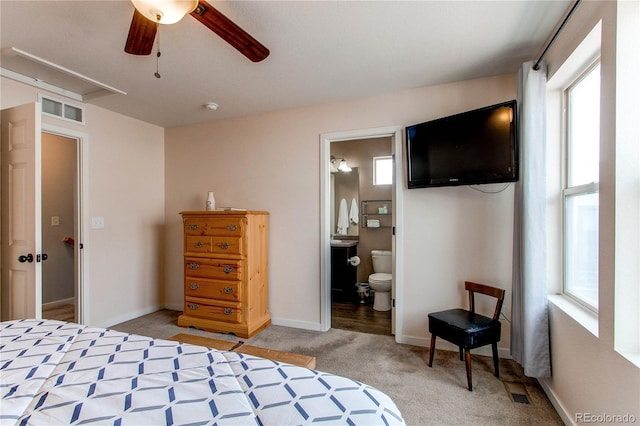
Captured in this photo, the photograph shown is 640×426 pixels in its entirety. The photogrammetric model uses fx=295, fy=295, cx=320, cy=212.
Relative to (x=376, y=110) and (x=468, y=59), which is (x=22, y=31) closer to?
(x=376, y=110)

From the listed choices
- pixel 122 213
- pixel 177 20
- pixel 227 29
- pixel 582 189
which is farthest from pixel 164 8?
pixel 122 213

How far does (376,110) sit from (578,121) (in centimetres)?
162

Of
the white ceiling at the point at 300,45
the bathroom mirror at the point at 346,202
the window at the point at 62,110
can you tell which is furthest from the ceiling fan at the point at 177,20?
the bathroom mirror at the point at 346,202

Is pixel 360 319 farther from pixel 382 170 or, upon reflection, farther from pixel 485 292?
pixel 382 170

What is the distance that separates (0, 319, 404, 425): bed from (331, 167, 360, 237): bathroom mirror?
3664 mm

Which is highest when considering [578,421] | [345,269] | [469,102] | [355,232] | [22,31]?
[22,31]

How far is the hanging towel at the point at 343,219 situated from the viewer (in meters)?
4.85

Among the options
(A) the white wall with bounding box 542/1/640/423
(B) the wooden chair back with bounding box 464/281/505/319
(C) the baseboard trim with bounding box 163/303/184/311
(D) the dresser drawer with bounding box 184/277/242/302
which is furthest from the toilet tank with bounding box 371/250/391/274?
(C) the baseboard trim with bounding box 163/303/184/311

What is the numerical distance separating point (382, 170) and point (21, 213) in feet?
13.5

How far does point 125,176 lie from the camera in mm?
3545

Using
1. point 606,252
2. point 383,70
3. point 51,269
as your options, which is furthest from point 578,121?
point 51,269

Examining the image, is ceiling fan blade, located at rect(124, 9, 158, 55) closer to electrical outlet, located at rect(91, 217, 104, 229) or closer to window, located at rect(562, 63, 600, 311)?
electrical outlet, located at rect(91, 217, 104, 229)

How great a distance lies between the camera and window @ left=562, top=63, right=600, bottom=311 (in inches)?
68.6

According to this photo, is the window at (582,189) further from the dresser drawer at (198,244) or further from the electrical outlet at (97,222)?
the electrical outlet at (97,222)
